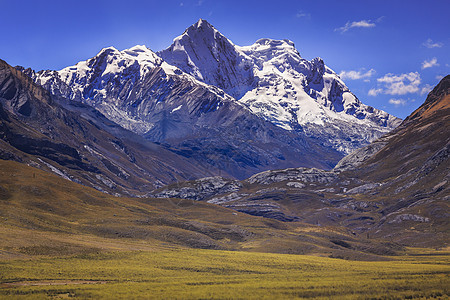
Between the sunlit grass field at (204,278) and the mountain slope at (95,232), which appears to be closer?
the sunlit grass field at (204,278)

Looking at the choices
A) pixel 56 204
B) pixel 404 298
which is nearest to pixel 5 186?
pixel 56 204

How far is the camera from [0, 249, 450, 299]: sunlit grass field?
241 ft

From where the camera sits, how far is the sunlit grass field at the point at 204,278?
7344cm

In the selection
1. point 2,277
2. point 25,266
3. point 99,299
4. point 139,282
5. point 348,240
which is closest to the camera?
point 99,299

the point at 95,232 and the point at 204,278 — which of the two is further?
the point at 95,232

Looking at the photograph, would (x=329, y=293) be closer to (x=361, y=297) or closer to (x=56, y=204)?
(x=361, y=297)

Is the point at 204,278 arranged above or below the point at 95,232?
below

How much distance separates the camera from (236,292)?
75.4 m

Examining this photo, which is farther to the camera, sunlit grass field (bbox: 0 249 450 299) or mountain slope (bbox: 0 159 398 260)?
mountain slope (bbox: 0 159 398 260)

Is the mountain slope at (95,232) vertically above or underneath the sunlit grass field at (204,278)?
above

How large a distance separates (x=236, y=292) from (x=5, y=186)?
429 feet

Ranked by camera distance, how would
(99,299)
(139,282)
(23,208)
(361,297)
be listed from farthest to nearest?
1. (23,208)
2. (139,282)
3. (361,297)
4. (99,299)

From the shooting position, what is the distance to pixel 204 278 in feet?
306

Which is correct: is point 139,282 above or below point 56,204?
below
